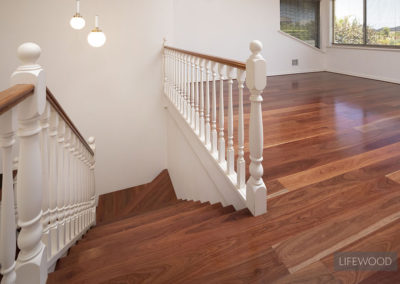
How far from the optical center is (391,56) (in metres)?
5.51

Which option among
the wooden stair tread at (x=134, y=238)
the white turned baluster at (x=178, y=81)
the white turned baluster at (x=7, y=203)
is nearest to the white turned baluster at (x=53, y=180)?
the wooden stair tread at (x=134, y=238)

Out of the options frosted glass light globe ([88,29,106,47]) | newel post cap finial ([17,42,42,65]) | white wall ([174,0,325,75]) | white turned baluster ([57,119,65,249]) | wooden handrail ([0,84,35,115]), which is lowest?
white turned baluster ([57,119,65,249])

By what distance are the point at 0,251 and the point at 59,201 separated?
0.84 m

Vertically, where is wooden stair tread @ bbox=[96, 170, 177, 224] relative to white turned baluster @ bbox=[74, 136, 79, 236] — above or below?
below

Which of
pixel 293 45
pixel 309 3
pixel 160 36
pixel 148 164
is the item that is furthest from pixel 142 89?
pixel 309 3

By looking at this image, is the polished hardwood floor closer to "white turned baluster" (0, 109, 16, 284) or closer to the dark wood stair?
the dark wood stair

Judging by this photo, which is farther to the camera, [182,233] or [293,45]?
[293,45]

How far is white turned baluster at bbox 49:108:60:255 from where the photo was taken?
1.45m

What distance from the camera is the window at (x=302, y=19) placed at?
22.0ft

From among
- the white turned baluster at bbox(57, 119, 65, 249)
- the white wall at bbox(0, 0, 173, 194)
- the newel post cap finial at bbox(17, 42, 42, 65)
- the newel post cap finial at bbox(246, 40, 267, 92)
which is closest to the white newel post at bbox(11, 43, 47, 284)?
the newel post cap finial at bbox(17, 42, 42, 65)

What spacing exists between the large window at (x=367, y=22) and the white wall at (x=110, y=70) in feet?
13.4

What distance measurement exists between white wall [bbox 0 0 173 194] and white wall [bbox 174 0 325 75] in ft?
2.86

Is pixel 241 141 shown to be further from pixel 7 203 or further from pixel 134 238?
pixel 7 203

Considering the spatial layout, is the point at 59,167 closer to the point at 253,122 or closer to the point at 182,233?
the point at 182,233
